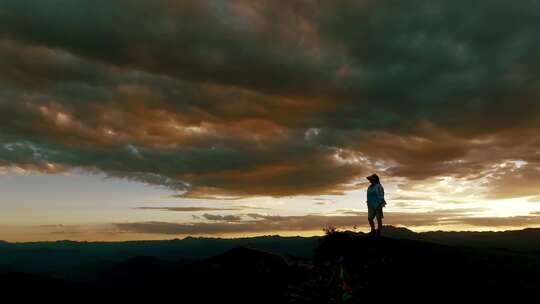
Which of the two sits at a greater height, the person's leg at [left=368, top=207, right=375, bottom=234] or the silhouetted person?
the silhouetted person

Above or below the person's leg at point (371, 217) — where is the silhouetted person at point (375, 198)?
above

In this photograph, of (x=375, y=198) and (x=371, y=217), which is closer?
(x=375, y=198)

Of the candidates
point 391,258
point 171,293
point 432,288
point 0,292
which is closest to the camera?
point 432,288

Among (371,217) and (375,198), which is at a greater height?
(375,198)

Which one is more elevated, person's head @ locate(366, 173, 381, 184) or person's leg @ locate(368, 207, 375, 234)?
person's head @ locate(366, 173, 381, 184)

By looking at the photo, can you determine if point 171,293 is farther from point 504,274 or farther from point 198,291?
point 504,274

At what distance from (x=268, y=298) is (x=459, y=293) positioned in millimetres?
11636

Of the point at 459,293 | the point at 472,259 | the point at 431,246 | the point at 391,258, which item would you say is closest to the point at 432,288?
the point at 459,293

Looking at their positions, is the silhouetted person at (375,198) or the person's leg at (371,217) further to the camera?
the person's leg at (371,217)

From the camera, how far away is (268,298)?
26.5m

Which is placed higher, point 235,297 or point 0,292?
point 235,297

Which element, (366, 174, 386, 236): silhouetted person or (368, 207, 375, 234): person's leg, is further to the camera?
(368, 207, 375, 234): person's leg

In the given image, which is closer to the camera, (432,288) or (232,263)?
(432,288)

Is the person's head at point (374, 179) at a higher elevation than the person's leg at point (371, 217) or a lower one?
higher
